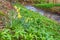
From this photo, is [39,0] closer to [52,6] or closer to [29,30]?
[52,6]

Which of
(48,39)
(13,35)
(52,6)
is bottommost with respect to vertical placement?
(52,6)

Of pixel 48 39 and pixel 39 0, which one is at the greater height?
pixel 48 39

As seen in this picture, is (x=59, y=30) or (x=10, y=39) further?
(x=59, y=30)

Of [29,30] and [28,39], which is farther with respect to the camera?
[29,30]

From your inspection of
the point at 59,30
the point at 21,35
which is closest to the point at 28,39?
the point at 21,35

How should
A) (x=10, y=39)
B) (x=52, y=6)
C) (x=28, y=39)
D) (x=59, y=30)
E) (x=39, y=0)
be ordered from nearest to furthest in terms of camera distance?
(x=10, y=39) → (x=28, y=39) → (x=59, y=30) → (x=52, y=6) → (x=39, y=0)

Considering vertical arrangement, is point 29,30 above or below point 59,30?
above

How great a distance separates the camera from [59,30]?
7.27 meters

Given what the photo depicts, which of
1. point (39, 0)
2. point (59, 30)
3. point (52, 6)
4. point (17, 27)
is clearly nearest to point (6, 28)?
point (17, 27)

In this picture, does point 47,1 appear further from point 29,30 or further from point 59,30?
point 29,30

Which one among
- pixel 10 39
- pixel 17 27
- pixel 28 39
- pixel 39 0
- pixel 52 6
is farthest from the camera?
pixel 39 0

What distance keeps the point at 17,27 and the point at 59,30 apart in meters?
2.74

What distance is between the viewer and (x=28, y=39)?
4445mm

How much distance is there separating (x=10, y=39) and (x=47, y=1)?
13108mm
